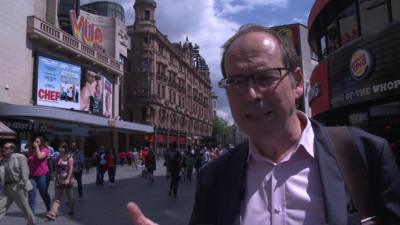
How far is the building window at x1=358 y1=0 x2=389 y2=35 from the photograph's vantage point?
14070 millimetres

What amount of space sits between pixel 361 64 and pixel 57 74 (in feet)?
79.8

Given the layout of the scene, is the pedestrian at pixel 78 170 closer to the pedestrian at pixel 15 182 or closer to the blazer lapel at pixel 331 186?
the pedestrian at pixel 15 182

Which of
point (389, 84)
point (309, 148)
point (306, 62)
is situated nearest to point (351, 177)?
point (309, 148)

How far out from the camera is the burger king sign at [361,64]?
1355cm

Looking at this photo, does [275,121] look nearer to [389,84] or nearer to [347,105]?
[389,84]

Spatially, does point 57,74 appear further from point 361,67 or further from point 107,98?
point 361,67

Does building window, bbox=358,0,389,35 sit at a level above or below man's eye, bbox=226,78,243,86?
above

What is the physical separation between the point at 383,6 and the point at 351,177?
14293mm

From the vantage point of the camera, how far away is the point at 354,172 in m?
1.50

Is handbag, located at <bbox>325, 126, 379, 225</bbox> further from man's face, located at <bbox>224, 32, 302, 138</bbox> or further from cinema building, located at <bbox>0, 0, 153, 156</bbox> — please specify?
cinema building, located at <bbox>0, 0, 153, 156</bbox>

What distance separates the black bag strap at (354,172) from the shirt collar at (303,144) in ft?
0.33

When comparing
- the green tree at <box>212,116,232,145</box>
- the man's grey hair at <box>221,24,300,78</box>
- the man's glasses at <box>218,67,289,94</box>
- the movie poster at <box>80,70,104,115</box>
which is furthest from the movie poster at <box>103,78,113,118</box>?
the green tree at <box>212,116,232,145</box>

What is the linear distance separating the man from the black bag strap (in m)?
0.02

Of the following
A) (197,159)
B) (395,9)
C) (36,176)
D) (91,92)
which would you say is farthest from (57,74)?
(395,9)
